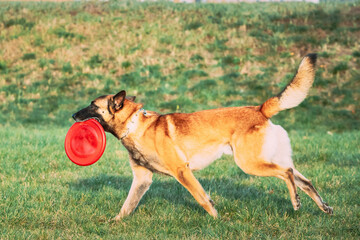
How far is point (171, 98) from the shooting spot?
14.9 meters

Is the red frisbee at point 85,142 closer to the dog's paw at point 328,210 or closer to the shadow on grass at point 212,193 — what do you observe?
the shadow on grass at point 212,193

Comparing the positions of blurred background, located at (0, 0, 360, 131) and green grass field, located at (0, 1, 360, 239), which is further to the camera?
blurred background, located at (0, 0, 360, 131)

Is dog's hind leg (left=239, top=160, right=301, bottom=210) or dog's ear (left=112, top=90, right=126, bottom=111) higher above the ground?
dog's ear (left=112, top=90, right=126, bottom=111)

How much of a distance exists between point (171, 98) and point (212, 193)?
9297 mm

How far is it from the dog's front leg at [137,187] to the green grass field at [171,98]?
145mm

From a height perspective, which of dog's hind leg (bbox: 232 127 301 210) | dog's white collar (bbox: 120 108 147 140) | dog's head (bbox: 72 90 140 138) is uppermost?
dog's head (bbox: 72 90 140 138)

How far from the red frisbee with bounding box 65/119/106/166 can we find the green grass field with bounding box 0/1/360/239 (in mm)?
610

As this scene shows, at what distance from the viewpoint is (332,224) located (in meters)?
4.45

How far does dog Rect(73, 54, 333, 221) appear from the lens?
472 cm

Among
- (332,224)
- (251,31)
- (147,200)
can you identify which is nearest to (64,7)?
(251,31)

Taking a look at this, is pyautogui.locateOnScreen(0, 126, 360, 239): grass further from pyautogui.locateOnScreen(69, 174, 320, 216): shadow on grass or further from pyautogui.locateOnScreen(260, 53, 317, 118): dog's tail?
pyautogui.locateOnScreen(260, 53, 317, 118): dog's tail

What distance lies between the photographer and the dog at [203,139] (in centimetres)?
472

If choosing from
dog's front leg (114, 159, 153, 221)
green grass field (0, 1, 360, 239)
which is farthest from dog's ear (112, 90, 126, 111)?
green grass field (0, 1, 360, 239)

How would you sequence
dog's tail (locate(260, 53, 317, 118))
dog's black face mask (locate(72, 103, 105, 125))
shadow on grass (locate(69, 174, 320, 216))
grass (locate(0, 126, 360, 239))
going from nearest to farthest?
grass (locate(0, 126, 360, 239))
dog's tail (locate(260, 53, 317, 118))
dog's black face mask (locate(72, 103, 105, 125))
shadow on grass (locate(69, 174, 320, 216))
